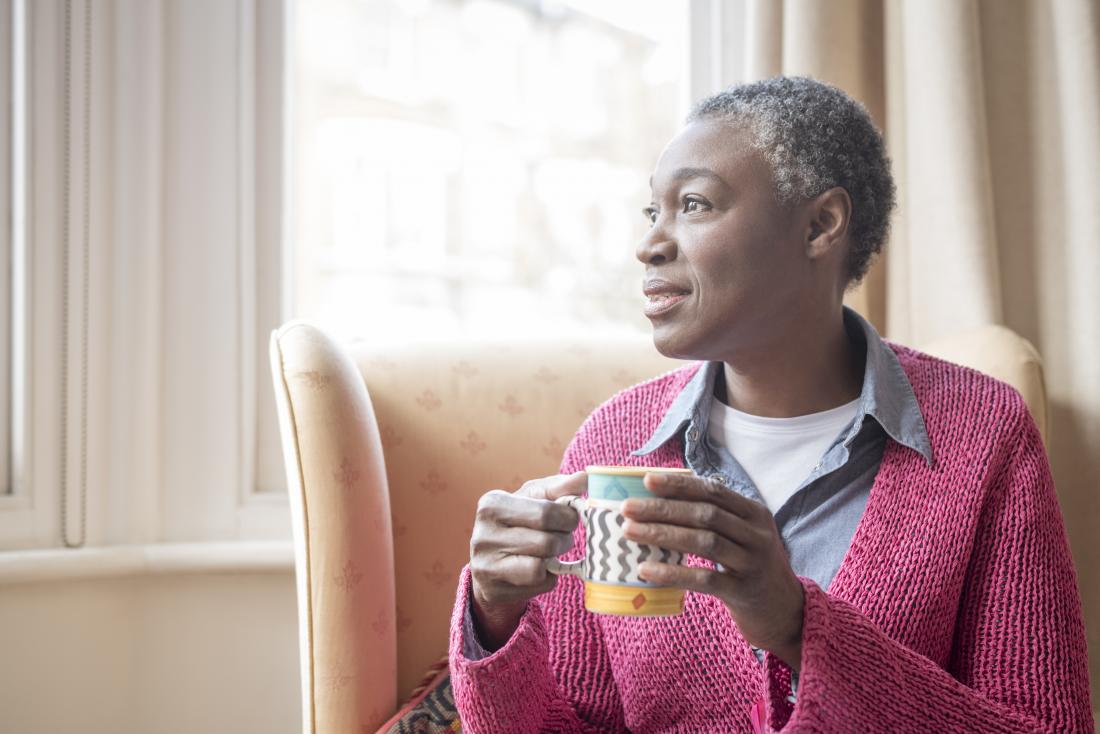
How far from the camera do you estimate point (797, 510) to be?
3.71 feet

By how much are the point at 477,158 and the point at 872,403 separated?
124 cm

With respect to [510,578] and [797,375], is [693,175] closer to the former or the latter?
[797,375]

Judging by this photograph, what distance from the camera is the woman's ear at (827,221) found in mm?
1187

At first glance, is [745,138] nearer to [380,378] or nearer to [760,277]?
[760,277]

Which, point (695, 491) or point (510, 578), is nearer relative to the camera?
point (695, 491)

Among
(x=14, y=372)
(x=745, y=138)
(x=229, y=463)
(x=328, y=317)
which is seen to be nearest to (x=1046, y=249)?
(x=745, y=138)

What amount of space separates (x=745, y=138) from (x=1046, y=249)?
33.3 inches

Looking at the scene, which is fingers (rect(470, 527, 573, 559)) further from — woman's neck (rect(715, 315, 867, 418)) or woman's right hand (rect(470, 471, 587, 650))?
woman's neck (rect(715, 315, 867, 418))

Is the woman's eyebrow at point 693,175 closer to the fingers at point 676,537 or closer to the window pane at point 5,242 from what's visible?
the fingers at point 676,537

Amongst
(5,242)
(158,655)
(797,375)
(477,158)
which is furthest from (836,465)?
(5,242)

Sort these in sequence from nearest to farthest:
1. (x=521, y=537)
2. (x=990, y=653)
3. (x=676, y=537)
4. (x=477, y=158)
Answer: (x=676, y=537) < (x=521, y=537) < (x=990, y=653) < (x=477, y=158)

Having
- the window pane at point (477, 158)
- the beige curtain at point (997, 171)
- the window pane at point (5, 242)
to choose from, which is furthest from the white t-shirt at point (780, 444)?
the window pane at point (5, 242)

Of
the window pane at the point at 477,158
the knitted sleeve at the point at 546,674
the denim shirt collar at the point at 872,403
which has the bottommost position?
the knitted sleeve at the point at 546,674

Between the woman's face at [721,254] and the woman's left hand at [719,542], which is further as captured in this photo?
the woman's face at [721,254]
